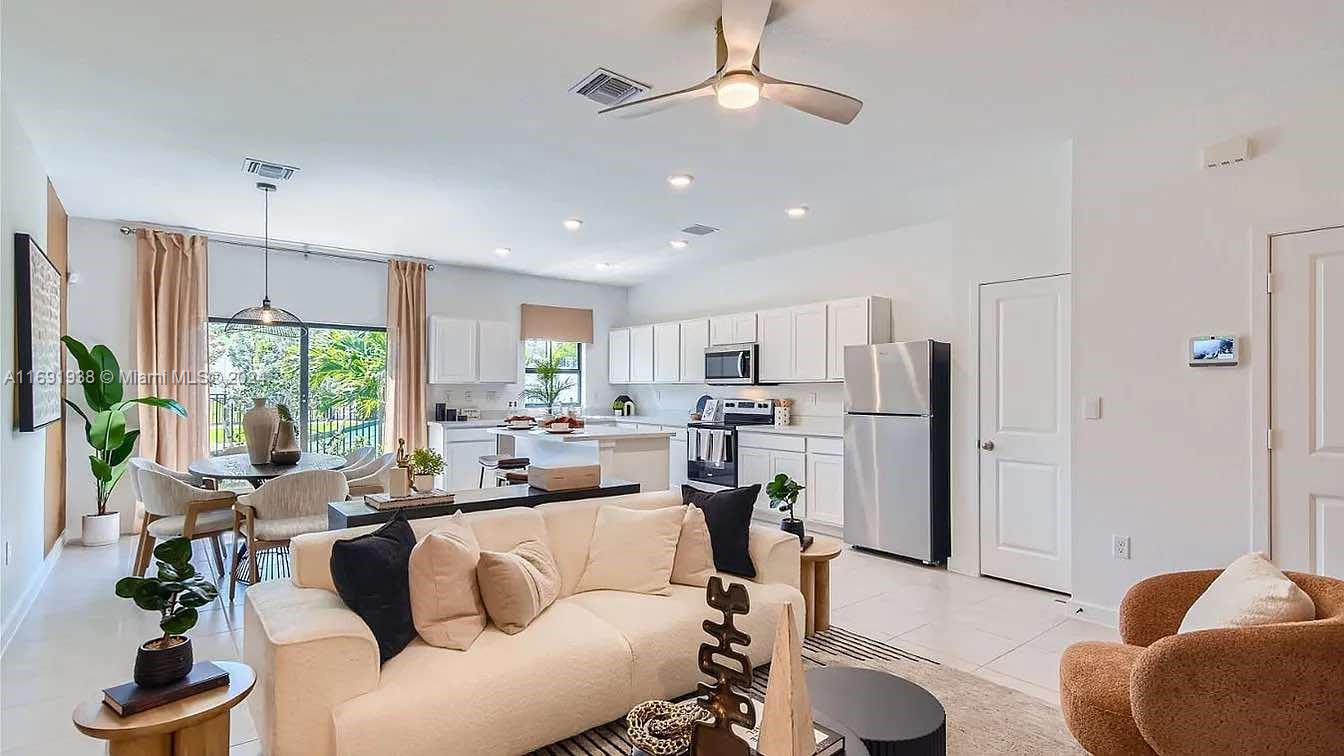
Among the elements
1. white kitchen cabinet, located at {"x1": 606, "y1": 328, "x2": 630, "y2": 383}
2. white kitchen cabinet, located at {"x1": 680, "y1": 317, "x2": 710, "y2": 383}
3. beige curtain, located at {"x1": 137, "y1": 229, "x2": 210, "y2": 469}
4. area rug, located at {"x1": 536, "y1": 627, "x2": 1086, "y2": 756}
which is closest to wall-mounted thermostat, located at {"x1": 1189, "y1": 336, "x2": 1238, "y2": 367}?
area rug, located at {"x1": 536, "y1": 627, "x2": 1086, "y2": 756}

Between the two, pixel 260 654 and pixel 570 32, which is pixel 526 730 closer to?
pixel 260 654

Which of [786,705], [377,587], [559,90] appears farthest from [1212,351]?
[377,587]

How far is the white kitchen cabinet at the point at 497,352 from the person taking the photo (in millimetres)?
7523

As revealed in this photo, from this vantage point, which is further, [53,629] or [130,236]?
[130,236]

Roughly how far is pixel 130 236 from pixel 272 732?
5.55 metres

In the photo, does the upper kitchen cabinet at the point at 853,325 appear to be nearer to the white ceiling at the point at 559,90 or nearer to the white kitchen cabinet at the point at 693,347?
the white ceiling at the point at 559,90

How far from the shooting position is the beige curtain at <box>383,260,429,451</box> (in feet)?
22.9

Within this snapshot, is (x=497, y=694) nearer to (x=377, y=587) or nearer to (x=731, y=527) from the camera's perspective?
(x=377, y=587)

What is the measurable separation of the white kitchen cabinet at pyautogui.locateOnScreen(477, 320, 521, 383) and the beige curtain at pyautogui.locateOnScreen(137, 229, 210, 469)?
257 cm

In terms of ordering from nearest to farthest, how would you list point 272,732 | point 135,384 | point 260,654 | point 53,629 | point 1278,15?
1. point 272,732
2. point 260,654
3. point 1278,15
4. point 53,629
5. point 135,384

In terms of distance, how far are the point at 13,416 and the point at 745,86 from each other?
13.5ft

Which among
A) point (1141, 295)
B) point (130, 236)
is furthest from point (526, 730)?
point (130, 236)

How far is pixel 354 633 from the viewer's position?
A: 2021 millimetres

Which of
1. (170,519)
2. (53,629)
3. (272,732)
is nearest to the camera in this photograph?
(272,732)
